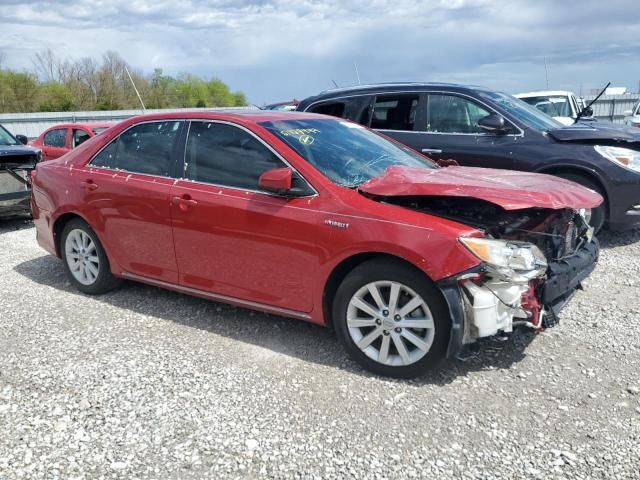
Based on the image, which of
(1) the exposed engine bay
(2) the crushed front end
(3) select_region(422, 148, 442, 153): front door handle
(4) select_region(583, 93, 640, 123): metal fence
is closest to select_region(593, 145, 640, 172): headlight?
(3) select_region(422, 148, 442, 153): front door handle

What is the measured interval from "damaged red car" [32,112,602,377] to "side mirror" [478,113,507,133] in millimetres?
1973

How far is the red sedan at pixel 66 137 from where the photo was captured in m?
11.4

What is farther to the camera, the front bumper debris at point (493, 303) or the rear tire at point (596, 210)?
the rear tire at point (596, 210)

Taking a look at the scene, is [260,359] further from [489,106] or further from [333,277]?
[489,106]

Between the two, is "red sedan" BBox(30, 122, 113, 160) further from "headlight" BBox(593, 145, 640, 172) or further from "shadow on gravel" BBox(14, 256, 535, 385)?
"headlight" BBox(593, 145, 640, 172)

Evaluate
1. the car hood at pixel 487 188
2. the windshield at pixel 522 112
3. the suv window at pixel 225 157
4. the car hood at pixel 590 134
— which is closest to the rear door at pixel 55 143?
the suv window at pixel 225 157

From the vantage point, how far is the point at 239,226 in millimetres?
4047

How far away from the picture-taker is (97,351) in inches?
163

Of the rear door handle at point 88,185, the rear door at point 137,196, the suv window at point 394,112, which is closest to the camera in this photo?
the rear door at point 137,196

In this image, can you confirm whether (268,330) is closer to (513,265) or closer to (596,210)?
(513,265)

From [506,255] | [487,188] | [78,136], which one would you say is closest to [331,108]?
[487,188]

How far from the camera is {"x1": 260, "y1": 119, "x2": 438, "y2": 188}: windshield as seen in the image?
400 cm

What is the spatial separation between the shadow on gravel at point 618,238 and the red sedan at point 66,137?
29.8ft

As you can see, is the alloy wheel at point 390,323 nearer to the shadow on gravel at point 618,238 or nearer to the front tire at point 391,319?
the front tire at point 391,319
